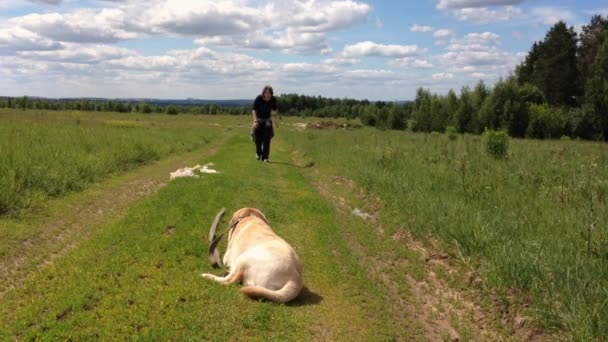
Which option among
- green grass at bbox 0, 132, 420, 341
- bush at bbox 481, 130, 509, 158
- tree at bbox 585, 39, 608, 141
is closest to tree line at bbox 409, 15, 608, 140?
tree at bbox 585, 39, 608, 141

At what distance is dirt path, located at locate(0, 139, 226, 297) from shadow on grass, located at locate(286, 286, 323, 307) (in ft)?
10.4

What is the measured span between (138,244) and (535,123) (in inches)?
1672

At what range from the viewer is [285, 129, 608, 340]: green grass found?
469 centimetres

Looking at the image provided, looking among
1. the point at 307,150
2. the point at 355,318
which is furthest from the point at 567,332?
the point at 307,150

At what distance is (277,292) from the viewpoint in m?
5.14

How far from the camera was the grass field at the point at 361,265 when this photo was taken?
4.57 metres

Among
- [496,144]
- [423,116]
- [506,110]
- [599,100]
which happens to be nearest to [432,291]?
[496,144]

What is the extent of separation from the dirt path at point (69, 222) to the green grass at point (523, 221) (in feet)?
17.8

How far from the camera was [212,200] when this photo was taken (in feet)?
33.3

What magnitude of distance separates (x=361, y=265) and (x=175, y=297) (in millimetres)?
2889

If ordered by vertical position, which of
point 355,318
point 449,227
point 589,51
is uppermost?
point 589,51

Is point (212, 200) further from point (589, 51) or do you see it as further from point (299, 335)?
point (589, 51)

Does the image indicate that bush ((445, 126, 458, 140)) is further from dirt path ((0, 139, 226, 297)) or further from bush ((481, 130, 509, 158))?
dirt path ((0, 139, 226, 297))

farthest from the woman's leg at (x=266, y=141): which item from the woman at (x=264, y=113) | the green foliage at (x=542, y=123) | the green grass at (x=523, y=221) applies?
the green foliage at (x=542, y=123)
